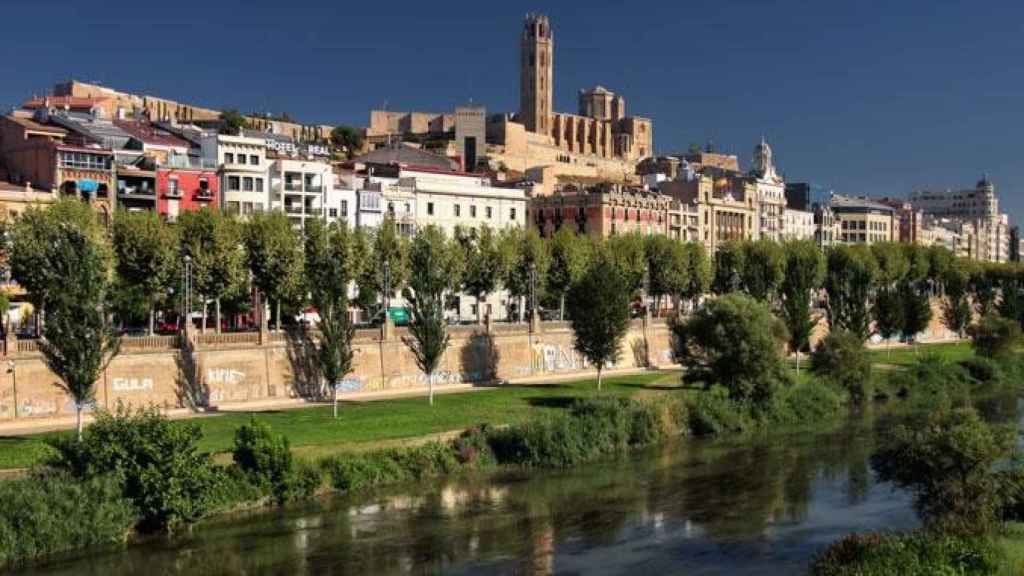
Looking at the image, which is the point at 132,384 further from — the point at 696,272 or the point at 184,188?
the point at 696,272

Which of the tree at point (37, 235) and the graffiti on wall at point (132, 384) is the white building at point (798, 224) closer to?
the tree at point (37, 235)

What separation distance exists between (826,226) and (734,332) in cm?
11905

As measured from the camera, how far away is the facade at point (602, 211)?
133 meters

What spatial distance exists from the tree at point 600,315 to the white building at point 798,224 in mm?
93542

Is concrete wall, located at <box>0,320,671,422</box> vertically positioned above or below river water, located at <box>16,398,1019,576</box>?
above

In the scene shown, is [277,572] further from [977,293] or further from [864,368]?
[977,293]

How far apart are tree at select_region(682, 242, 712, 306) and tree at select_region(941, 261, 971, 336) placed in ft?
128

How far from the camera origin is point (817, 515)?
50.2 m

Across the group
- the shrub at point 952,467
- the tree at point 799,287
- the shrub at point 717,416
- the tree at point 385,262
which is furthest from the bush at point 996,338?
the shrub at point 952,467

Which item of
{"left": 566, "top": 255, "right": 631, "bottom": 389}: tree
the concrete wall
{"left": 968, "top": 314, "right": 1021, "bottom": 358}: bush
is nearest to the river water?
the concrete wall

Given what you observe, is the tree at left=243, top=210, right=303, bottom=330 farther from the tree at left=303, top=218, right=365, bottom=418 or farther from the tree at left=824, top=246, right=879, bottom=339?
the tree at left=824, top=246, right=879, bottom=339

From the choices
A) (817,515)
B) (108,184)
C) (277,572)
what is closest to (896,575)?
(817,515)

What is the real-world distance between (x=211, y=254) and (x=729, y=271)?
196 feet

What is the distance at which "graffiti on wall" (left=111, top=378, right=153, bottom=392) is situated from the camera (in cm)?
6336
